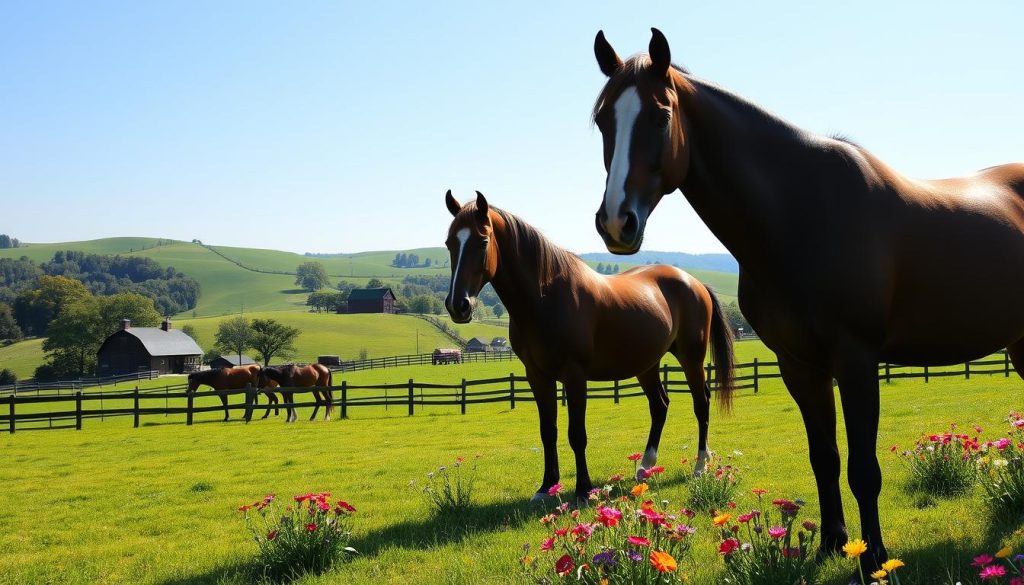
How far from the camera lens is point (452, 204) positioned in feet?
21.8

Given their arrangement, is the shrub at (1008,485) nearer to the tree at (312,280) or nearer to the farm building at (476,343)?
the farm building at (476,343)

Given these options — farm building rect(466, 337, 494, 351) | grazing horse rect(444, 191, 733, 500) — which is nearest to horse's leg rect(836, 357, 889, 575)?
grazing horse rect(444, 191, 733, 500)

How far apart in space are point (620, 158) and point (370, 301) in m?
123

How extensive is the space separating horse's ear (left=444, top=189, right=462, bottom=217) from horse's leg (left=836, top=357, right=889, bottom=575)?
4.31 meters

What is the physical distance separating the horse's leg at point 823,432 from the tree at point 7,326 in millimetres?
122867

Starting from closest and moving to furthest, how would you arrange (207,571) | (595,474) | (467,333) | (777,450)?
(207,571), (595,474), (777,450), (467,333)

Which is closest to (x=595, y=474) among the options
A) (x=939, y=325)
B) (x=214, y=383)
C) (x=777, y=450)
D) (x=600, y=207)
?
(x=777, y=450)

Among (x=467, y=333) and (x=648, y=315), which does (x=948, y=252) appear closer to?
(x=648, y=315)

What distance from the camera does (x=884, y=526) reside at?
179 inches

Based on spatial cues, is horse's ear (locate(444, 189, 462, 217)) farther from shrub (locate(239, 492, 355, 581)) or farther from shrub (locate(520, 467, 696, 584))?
shrub (locate(520, 467, 696, 584))

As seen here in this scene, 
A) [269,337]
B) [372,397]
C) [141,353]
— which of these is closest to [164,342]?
[141,353]

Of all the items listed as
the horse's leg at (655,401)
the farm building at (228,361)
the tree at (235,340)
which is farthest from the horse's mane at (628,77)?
the tree at (235,340)

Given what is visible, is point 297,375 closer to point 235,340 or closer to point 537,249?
point 537,249

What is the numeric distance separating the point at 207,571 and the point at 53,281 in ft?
363
